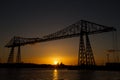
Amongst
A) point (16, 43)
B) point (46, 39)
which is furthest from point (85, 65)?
point (16, 43)

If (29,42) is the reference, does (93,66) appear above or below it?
below

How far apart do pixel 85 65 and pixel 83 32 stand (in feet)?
42.0

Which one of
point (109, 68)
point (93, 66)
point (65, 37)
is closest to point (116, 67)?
point (109, 68)

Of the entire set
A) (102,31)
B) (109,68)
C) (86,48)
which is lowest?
(109,68)

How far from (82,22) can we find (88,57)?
15.0m

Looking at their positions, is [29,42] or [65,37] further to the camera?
[29,42]

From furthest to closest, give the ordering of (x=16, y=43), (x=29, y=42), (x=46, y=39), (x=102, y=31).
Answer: (x=16, y=43) → (x=29, y=42) → (x=46, y=39) → (x=102, y=31)

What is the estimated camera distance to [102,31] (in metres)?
95.4

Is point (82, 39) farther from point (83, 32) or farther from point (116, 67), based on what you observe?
point (116, 67)

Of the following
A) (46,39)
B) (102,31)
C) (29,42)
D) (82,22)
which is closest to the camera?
(102,31)

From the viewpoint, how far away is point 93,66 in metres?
101

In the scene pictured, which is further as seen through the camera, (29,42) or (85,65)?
(29,42)

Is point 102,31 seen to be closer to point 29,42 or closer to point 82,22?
point 82,22

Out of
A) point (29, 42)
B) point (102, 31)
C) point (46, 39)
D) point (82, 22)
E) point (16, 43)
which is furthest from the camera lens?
point (16, 43)
